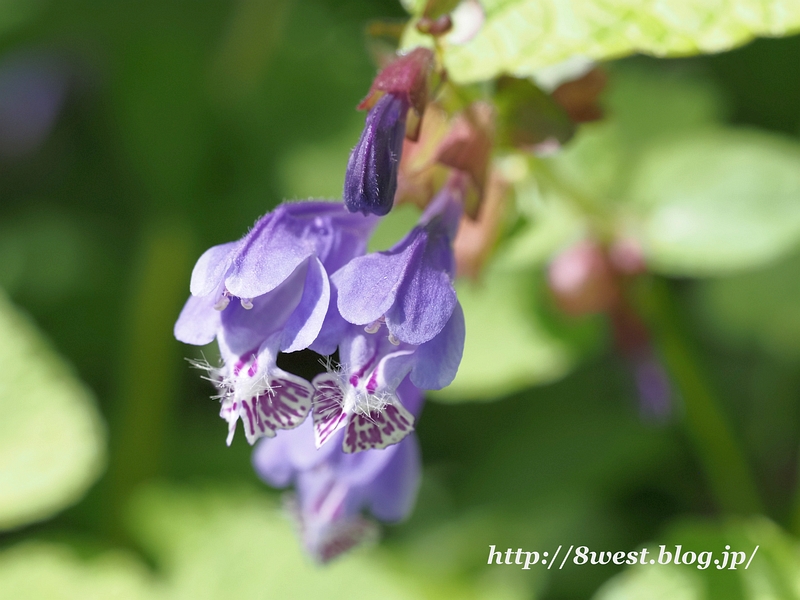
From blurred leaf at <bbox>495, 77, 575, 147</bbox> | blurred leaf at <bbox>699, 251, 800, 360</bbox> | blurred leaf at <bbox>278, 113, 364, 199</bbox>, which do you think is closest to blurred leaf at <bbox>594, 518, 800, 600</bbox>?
blurred leaf at <bbox>495, 77, 575, 147</bbox>

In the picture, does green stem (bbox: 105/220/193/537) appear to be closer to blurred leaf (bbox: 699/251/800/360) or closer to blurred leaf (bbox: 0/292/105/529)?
blurred leaf (bbox: 0/292/105/529)

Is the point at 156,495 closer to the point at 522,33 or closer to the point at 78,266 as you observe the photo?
the point at 78,266

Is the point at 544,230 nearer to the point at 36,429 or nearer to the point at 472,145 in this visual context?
the point at 472,145

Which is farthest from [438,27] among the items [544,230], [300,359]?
[544,230]

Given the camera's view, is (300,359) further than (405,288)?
Yes

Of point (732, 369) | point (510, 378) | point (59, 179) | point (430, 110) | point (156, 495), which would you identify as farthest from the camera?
point (59, 179)

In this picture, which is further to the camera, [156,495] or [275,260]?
[156,495]

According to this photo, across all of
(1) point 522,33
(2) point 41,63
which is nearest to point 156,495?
(1) point 522,33

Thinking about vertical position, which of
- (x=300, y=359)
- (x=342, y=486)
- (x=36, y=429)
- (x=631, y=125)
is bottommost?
(x=36, y=429)
